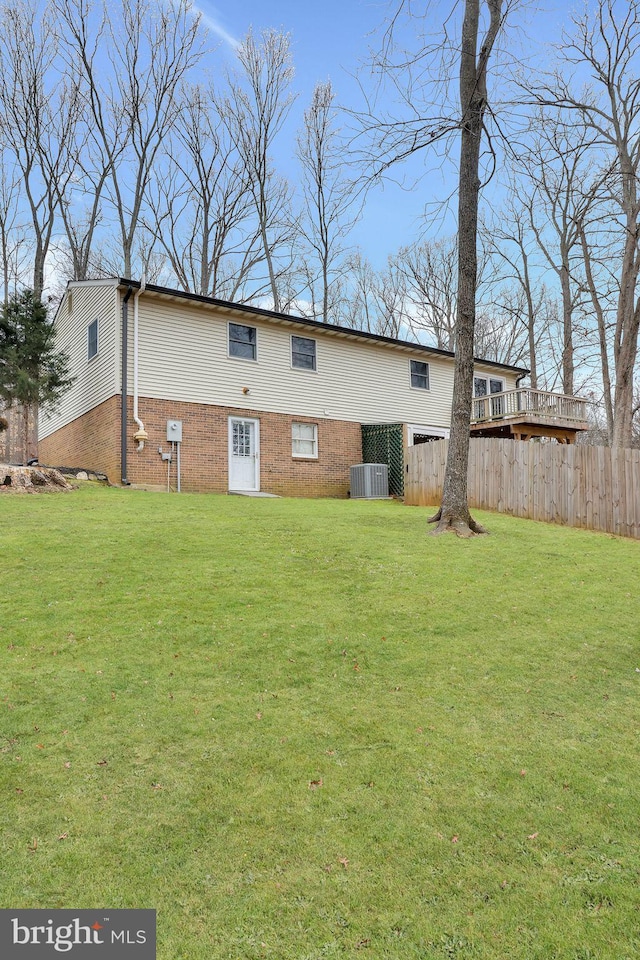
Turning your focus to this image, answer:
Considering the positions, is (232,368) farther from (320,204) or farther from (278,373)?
(320,204)

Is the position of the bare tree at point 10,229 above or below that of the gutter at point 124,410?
above

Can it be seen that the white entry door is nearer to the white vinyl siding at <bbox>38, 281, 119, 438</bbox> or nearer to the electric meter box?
the electric meter box

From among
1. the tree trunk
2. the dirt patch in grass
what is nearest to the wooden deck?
the tree trunk

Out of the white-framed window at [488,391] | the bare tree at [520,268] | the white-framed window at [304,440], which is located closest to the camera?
the white-framed window at [304,440]

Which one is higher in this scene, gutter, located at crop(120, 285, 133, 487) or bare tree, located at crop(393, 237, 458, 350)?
bare tree, located at crop(393, 237, 458, 350)

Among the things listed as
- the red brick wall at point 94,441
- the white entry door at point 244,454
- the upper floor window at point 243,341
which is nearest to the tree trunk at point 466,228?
the white entry door at point 244,454

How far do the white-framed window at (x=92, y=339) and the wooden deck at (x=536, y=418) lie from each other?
39.4ft

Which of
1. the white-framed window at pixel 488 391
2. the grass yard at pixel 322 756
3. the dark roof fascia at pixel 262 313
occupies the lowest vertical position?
the grass yard at pixel 322 756

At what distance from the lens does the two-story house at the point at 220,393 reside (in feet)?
46.4

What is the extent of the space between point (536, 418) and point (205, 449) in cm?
1029

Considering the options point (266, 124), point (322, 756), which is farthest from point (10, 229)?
point (322, 756)

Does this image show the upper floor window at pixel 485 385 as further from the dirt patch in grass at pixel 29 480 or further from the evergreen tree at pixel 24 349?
the dirt patch in grass at pixel 29 480

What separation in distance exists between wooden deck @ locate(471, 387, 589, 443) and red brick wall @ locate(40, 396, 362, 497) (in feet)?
14.9

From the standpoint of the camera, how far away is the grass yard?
2127mm
